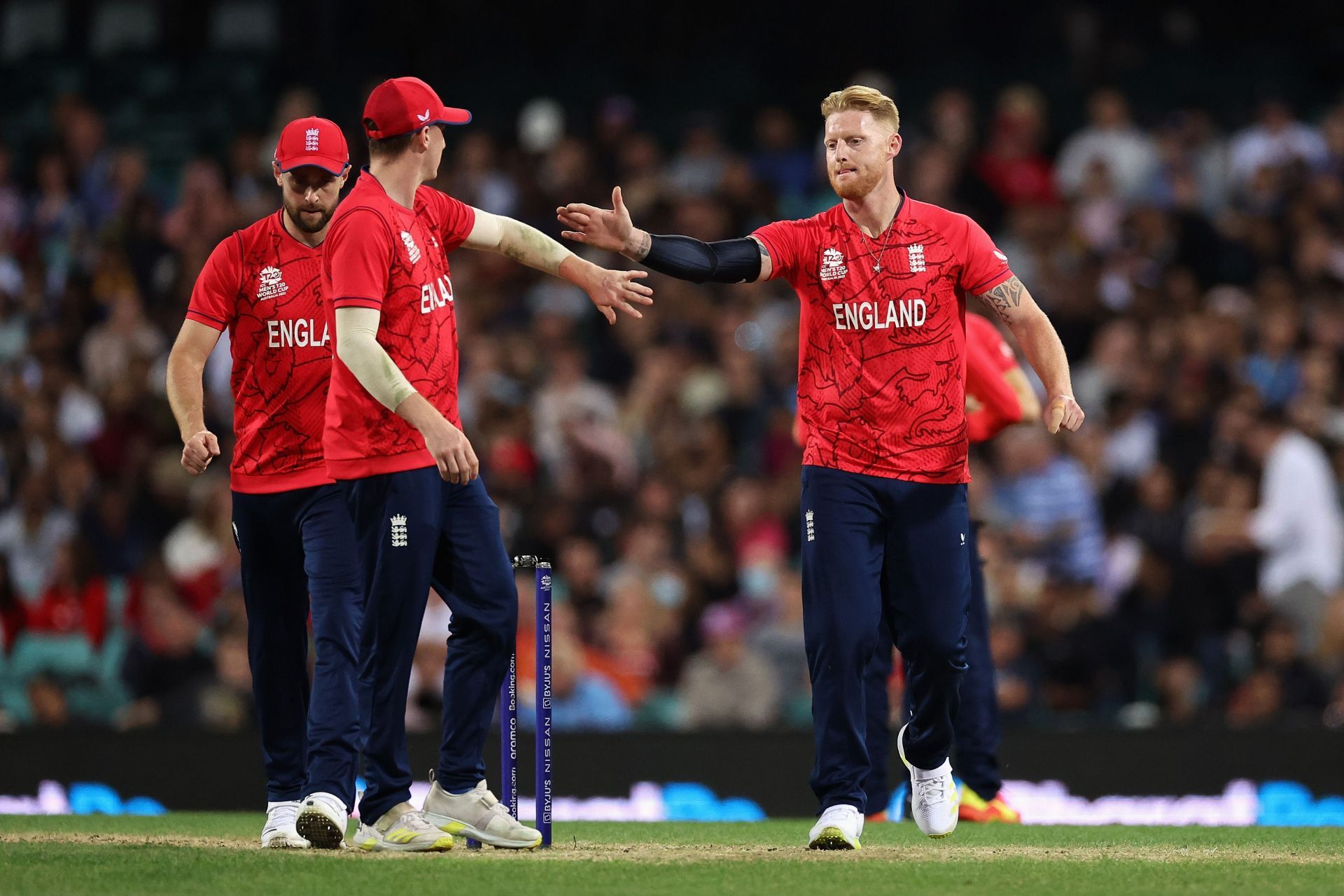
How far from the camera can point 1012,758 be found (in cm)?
974

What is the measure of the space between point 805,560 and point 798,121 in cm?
996

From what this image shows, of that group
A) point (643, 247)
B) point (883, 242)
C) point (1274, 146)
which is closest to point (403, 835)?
point (643, 247)

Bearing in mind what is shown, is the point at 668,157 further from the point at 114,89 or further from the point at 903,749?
the point at 903,749

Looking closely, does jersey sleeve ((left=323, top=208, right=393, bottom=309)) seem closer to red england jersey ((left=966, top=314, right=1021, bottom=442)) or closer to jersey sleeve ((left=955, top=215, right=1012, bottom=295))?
jersey sleeve ((left=955, top=215, right=1012, bottom=295))

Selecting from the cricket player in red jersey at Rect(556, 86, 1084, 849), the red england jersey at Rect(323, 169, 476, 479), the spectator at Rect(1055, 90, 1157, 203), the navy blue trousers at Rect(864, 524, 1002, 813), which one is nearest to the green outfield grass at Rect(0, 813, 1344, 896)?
the cricket player in red jersey at Rect(556, 86, 1084, 849)

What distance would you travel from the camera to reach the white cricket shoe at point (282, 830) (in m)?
6.58

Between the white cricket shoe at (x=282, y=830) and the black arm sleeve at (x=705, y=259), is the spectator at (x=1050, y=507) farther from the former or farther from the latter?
the white cricket shoe at (x=282, y=830)

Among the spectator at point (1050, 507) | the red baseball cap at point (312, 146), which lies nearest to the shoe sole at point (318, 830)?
the red baseball cap at point (312, 146)

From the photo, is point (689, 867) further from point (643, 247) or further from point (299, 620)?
point (643, 247)

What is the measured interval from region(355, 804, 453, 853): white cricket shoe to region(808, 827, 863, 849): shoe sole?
128 cm

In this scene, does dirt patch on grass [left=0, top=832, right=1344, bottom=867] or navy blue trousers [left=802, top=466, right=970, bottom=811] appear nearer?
dirt patch on grass [left=0, top=832, right=1344, bottom=867]

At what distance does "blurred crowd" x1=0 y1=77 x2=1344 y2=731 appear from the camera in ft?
36.9

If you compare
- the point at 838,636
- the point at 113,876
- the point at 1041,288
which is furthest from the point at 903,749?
the point at 1041,288

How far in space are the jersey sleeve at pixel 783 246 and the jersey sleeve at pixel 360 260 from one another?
136 centimetres
